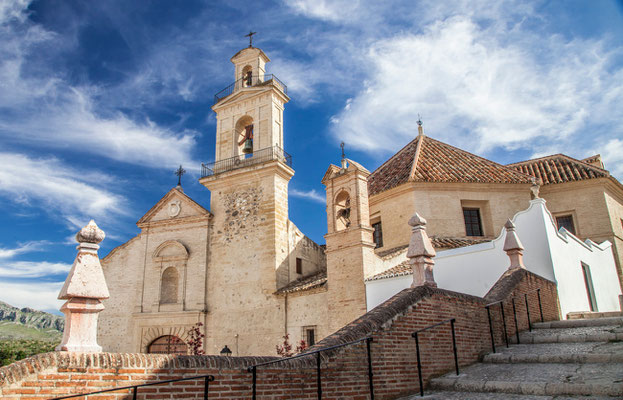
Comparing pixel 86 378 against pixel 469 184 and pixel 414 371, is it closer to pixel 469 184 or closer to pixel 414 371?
pixel 414 371

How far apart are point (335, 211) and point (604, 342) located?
424 inches

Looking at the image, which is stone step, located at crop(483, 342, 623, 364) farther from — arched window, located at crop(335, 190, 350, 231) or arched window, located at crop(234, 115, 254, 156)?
arched window, located at crop(234, 115, 254, 156)

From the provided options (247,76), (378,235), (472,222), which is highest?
(247,76)

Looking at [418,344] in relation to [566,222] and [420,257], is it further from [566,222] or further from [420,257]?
[566,222]

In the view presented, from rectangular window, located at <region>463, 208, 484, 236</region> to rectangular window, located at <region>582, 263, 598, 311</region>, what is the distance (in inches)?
179

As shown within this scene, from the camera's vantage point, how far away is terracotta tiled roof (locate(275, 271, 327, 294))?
697 inches

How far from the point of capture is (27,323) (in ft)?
129

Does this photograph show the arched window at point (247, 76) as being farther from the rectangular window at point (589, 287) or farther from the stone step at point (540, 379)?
the stone step at point (540, 379)

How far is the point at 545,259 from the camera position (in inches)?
501

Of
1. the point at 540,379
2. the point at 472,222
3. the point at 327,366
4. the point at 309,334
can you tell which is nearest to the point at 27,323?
the point at 309,334

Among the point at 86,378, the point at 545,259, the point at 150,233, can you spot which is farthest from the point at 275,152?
the point at 86,378

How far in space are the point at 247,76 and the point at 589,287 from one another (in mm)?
17992

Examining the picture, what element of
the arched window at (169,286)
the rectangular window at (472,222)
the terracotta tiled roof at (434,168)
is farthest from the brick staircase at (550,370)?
the arched window at (169,286)

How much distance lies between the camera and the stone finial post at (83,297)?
566 centimetres
